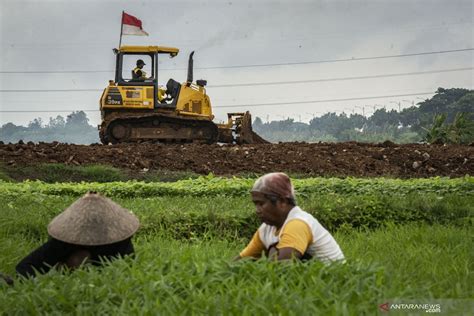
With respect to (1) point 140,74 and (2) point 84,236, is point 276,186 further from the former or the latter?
(1) point 140,74

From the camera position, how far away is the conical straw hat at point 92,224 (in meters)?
5.02

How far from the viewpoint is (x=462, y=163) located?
734 inches

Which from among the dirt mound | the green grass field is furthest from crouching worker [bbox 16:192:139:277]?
the dirt mound

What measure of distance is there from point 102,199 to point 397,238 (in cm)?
415

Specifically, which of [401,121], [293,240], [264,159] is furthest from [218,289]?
[401,121]

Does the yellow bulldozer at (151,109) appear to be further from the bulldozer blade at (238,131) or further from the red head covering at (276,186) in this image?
the red head covering at (276,186)

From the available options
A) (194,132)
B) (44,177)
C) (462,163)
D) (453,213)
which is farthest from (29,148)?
(453,213)

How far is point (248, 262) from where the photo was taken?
16.2 ft

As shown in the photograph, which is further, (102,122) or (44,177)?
(102,122)

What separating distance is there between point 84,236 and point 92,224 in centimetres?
10

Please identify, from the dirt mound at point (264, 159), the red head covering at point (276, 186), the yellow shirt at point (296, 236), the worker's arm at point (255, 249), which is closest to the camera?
the yellow shirt at point (296, 236)

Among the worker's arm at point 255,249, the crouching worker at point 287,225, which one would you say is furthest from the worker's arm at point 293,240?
the worker's arm at point 255,249

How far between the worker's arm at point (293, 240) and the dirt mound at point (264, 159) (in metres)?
13.2

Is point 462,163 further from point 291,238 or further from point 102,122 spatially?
point 291,238
